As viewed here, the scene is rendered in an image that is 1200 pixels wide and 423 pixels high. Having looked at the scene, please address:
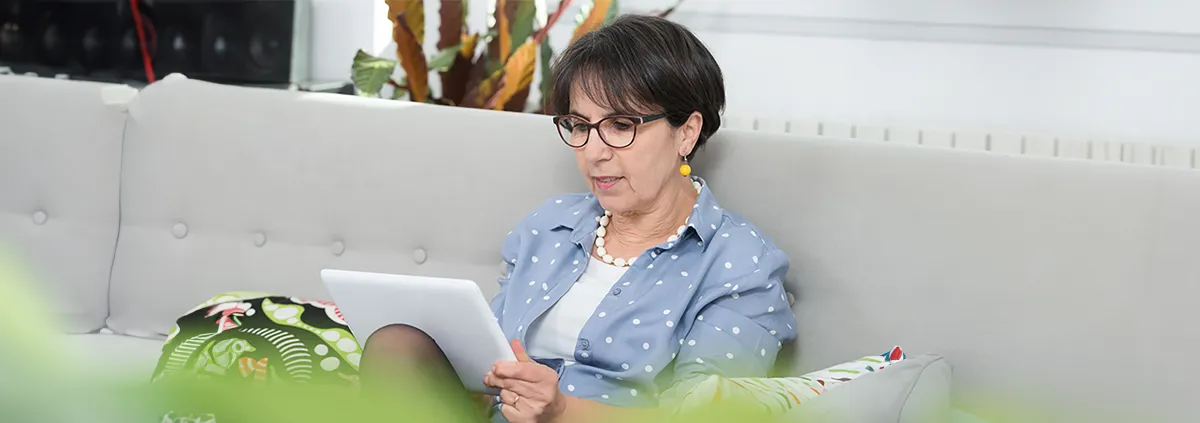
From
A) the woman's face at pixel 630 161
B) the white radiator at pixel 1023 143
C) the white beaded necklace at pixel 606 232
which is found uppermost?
the white radiator at pixel 1023 143

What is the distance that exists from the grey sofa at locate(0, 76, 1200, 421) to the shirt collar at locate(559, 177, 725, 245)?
4.6 inches

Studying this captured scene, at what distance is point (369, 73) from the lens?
2.71 meters

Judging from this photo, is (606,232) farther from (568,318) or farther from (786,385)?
(786,385)

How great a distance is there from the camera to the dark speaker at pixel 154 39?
3.37 metres

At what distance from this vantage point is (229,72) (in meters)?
3.39

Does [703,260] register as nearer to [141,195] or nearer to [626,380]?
[626,380]

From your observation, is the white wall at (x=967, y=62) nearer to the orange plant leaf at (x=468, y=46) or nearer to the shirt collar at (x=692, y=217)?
the orange plant leaf at (x=468, y=46)

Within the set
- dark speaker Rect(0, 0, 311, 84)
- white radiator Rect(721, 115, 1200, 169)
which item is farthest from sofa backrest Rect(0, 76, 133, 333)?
white radiator Rect(721, 115, 1200, 169)

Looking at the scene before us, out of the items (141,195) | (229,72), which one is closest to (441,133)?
(141,195)

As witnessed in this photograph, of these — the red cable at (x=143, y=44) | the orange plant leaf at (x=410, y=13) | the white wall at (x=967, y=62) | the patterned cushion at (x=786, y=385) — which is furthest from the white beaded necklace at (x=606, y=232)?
the red cable at (x=143, y=44)

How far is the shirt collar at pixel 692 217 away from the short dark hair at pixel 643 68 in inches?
4.8

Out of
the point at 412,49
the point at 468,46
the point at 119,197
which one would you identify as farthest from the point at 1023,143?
the point at 119,197

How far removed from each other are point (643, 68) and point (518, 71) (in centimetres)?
109

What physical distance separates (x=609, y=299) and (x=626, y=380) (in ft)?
0.38
